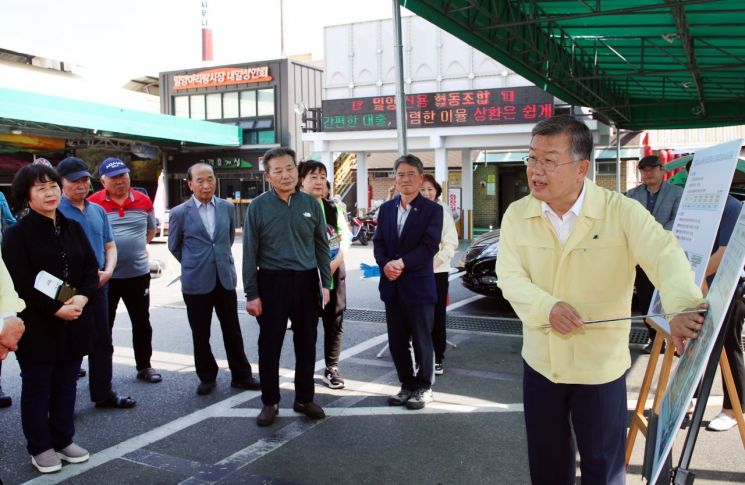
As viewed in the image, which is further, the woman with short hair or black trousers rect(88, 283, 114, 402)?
the woman with short hair

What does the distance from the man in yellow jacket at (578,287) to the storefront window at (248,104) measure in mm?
29312

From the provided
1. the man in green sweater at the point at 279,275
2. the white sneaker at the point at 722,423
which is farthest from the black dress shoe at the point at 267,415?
the white sneaker at the point at 722,423

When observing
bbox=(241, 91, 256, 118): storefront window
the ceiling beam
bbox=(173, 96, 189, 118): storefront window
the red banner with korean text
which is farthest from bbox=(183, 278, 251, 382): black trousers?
bbox=(173, 96, 189, 118): storefront window

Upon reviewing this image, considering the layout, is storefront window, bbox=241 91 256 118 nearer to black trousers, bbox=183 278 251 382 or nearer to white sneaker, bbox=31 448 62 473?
black trousers, bbox=183 278 251 382

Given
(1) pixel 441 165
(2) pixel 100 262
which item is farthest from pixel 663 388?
(1) pixel 441 165

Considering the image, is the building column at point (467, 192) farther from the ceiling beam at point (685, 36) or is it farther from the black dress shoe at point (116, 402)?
the black dress shoe at point (116, 402)

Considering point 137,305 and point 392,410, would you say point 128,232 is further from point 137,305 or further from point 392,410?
point 392,410

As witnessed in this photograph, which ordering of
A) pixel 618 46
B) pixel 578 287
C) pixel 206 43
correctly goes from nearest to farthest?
1. pixel 578 287
2. pixel 618 46
3. pixel 206 43

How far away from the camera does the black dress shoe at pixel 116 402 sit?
16.0 ft

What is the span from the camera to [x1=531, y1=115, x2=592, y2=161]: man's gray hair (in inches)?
96.8

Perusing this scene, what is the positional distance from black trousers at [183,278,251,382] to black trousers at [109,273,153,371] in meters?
0.42

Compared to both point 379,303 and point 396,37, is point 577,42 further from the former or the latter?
point 379,303

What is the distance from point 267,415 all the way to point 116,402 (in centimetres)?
130

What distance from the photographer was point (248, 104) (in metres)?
30.7
